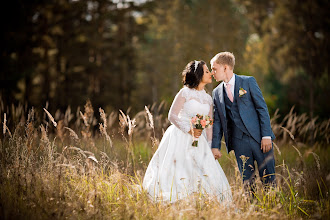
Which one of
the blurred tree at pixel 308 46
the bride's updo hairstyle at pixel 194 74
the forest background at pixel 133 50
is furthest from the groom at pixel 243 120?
the blurred tree at pixel 308 46

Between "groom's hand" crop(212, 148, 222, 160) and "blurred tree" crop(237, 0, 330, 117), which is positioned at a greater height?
"blurred tree" crop(237, 0, 330, 117)

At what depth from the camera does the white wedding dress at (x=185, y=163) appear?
4.09 metres

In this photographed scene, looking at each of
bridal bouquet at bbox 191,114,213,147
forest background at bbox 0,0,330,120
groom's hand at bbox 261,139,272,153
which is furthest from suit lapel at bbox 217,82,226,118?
forest background at bbox 0,0,330,120

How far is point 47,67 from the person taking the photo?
14.0m

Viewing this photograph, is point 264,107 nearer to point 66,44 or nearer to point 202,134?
point 202,134

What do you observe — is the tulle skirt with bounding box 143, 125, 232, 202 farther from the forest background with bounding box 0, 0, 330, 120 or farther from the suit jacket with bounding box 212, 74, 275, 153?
the forest background with bounding box 0, 0, 330, 120

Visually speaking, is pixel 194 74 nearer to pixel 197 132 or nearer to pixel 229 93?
pixel 229 93

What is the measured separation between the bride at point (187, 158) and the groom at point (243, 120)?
20 centimetres

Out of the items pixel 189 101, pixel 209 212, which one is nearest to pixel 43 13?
pixel 189 101

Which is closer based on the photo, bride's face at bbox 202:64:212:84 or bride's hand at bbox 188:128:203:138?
bride's hand at bbox 188:128:203:138

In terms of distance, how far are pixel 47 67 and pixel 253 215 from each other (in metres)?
12.2

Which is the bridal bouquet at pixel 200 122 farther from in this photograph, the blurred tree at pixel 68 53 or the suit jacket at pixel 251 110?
the blurred tree at pixel 68 53

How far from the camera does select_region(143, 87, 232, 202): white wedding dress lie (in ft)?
13.4

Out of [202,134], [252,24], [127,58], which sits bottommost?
[202,134]
